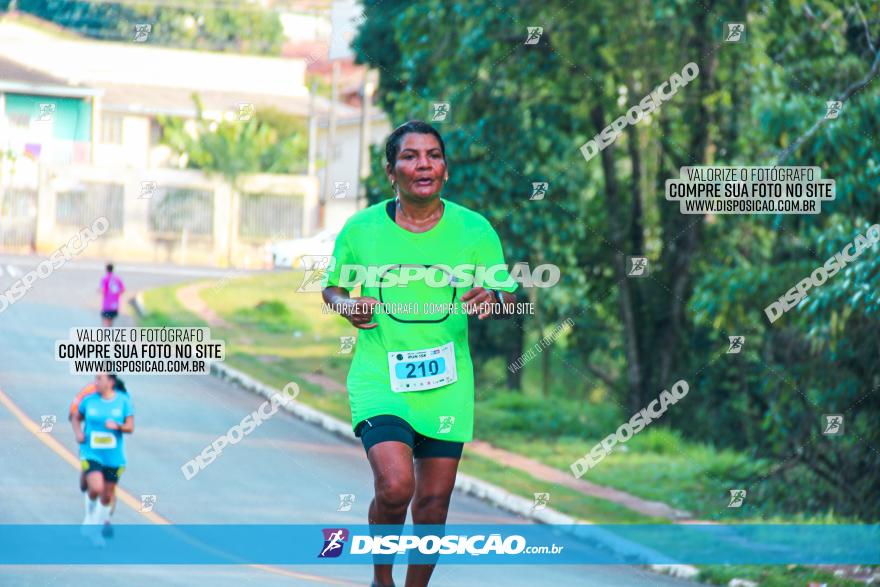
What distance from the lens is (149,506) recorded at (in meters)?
10.6

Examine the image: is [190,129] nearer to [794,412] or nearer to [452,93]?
[452,93]

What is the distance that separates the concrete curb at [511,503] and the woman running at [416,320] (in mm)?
4616

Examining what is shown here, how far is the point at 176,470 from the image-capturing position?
11.9 m

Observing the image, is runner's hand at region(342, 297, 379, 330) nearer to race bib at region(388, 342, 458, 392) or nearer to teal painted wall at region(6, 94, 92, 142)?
race bib at region(388, 342, 458, 392)

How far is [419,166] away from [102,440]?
507 centimetres

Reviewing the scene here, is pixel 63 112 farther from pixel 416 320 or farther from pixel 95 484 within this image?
pixel 416 320

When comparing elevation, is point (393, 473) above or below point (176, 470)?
above

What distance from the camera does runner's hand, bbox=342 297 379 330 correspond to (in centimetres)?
522

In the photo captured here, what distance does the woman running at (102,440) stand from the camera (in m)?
9.55

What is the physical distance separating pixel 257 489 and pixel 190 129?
647 centimetres

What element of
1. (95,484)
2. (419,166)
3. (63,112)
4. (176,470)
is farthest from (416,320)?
(63,112)

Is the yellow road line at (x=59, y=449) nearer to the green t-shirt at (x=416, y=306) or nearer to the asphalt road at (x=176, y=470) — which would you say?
A: the asphalt road at (x=176, y=470)

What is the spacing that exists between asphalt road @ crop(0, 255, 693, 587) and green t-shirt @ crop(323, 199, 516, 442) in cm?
288

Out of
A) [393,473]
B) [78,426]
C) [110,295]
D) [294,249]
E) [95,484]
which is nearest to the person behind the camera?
[393,473]
